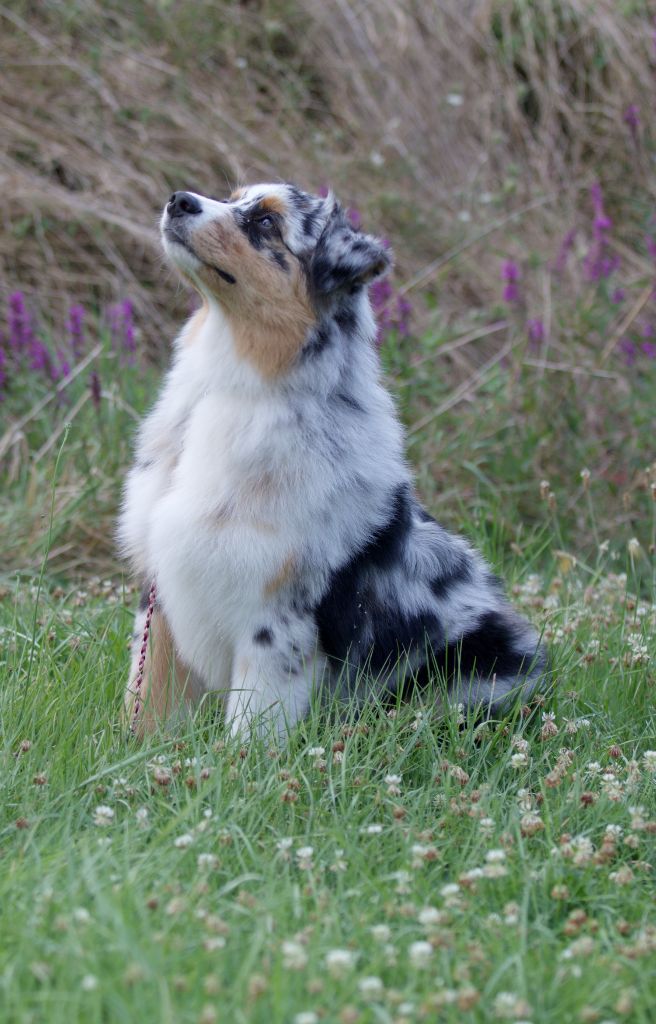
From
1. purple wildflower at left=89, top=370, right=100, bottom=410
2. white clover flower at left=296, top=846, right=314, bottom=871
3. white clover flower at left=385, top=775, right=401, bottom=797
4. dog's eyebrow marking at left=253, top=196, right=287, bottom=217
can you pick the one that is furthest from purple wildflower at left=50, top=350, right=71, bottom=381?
white clover flower at left=296, top=846, right=314, bottom=871

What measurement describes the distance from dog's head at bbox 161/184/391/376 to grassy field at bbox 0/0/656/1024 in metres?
1.12

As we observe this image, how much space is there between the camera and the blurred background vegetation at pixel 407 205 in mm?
6336

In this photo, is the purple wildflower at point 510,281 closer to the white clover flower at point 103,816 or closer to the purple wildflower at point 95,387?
the purple wildflower at point 95,387

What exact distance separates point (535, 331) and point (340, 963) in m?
4.62

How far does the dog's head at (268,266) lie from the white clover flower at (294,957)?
1.79 m

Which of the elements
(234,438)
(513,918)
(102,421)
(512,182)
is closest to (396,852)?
(513,918)

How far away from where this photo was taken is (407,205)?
7961 mm

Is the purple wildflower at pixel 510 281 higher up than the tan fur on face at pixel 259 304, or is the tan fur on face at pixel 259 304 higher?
the purple wildflower at pixel 510 281

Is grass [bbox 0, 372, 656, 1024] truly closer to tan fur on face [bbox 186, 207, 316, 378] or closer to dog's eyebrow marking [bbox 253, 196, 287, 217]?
tan fur on face [bbox 186, 207, 316, 378]

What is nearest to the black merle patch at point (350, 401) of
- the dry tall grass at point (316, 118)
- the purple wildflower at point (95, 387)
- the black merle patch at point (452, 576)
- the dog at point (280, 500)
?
the dog at point (280, 500)

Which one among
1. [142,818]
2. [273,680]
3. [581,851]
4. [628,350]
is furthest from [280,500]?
[628,350]

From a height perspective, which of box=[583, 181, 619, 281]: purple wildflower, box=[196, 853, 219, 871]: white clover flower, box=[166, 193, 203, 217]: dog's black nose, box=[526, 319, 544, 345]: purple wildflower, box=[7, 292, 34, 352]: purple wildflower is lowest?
box=[196, 853, 219, 871]: white clover flower

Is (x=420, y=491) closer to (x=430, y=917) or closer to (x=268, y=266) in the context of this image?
(x=268, y=266)

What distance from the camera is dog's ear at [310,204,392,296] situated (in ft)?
12.1
